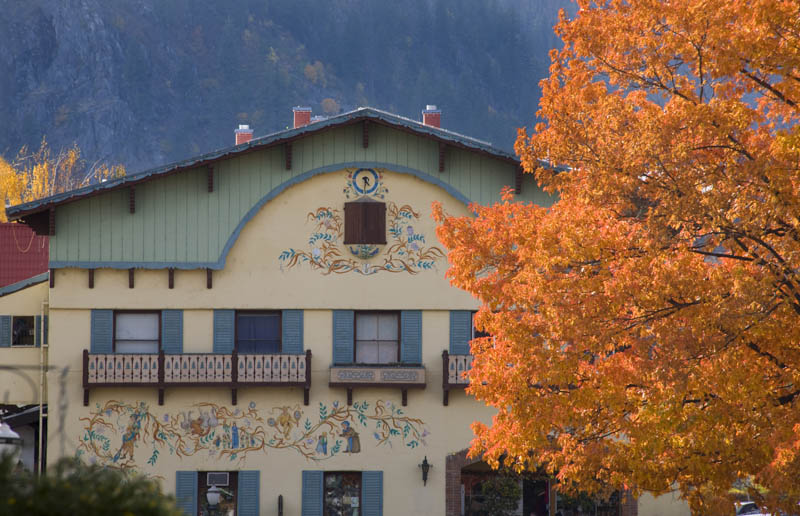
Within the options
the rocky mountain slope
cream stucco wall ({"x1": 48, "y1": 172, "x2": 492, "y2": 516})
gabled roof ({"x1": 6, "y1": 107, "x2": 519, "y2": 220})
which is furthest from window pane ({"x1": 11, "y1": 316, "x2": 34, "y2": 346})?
the rocky mountain slope

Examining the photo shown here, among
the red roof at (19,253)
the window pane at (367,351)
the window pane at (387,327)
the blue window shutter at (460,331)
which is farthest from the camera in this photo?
the red roof at (19,253)

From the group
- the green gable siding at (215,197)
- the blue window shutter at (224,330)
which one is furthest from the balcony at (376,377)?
the green gable siding at (215,197)

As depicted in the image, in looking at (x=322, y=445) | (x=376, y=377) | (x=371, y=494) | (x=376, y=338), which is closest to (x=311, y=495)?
(x=322, y=445)

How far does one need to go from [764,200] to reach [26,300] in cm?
1996

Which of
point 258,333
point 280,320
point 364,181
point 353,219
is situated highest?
point 364,181

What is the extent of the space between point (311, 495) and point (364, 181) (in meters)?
8.04

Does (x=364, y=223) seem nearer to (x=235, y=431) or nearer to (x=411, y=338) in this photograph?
(x=411, y=338)

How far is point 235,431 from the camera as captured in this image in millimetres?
28078

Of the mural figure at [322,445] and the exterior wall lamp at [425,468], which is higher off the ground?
the mural figure at [322,445]

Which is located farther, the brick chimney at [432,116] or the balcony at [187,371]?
the brick chimney at [432,116]

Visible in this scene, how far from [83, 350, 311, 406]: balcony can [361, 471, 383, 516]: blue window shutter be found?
2785mm

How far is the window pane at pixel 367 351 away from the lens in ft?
94.8

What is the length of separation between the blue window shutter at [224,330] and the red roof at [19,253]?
10174 millimetres

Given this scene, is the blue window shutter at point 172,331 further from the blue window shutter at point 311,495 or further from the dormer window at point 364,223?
the dormer window at point 364,223
